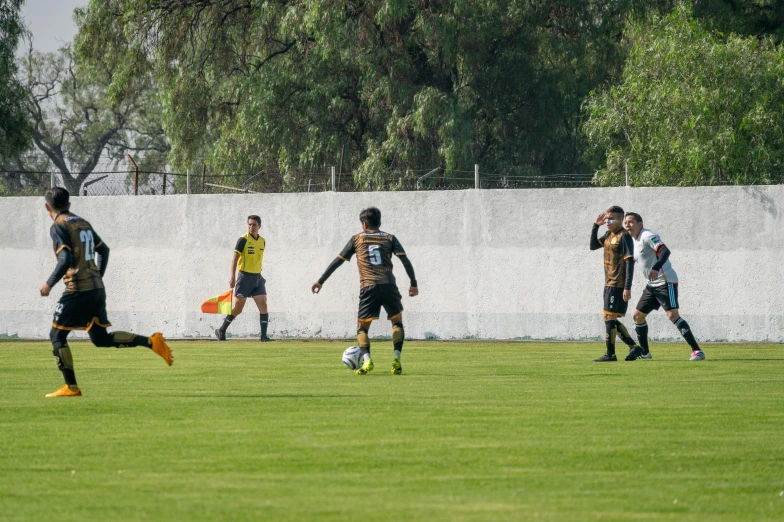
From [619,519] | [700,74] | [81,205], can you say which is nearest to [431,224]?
[81,205]

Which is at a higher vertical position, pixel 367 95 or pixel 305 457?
pixel 367 95

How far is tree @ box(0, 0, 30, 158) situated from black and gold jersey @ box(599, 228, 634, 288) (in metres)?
19.5

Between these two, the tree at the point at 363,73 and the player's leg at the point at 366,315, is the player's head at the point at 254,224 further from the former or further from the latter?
the tree at the point at 363,73

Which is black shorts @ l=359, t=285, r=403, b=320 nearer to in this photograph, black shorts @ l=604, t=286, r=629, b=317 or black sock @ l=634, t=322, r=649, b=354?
black shorts @ l=604, t=286, r=629, b=317

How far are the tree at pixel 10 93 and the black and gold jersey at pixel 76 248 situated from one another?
20536mm

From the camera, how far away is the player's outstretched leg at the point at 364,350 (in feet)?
45.8

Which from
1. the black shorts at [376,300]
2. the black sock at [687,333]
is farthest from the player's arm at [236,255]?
the black sock at [687,333]

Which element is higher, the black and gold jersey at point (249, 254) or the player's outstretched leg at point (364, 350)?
the black and gold jersey at point (249, 254)

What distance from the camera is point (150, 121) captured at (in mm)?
80000

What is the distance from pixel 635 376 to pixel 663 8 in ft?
72.0

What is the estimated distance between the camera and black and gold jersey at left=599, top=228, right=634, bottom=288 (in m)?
16.1

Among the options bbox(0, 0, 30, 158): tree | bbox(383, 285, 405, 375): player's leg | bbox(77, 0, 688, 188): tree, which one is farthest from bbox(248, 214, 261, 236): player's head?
bbox(0, 0, 30, 158): tree

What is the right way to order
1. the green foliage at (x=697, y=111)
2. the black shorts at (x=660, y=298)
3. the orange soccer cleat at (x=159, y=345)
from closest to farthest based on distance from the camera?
1. the orange soccer cleat at (x=159, y=345)
2. the black shorts at (x=660, y=298)
3. the green foliage at (x=697, y=111)

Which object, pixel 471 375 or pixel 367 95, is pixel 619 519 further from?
pixel 367 95
